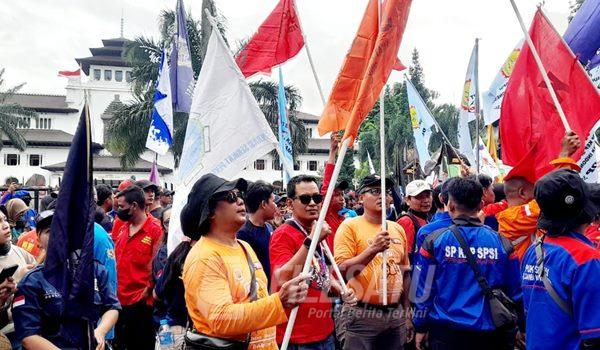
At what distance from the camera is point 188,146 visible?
15.0 ft

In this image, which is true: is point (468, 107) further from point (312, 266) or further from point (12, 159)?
point (12, 159)

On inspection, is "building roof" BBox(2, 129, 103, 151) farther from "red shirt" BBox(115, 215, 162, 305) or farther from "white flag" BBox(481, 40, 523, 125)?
"red shirt" BBox(115, 215, 162, 305)

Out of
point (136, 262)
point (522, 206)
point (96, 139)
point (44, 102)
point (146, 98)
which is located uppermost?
point (44, 102)

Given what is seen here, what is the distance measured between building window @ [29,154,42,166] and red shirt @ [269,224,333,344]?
59.6 meters

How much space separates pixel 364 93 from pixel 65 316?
2.04 m

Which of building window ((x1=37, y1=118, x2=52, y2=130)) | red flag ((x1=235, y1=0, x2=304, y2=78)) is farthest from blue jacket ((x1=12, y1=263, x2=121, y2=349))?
building window ((x1=37, y1=118, x2=52, y2=130))

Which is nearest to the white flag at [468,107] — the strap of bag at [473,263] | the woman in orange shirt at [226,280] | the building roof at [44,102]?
the strap of bag at [473,263]

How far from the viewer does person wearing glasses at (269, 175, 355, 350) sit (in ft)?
14.0

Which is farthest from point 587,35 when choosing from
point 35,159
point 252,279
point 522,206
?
point 35,159

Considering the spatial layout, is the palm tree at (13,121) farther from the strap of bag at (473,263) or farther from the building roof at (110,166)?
the strap of bag at (473,263)

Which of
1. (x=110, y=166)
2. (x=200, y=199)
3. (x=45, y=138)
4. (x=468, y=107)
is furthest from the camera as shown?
(x=45, y=138)

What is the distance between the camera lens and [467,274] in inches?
A: 157

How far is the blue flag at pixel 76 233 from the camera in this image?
3.07 meters

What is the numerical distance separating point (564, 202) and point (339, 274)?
5.05 feet
